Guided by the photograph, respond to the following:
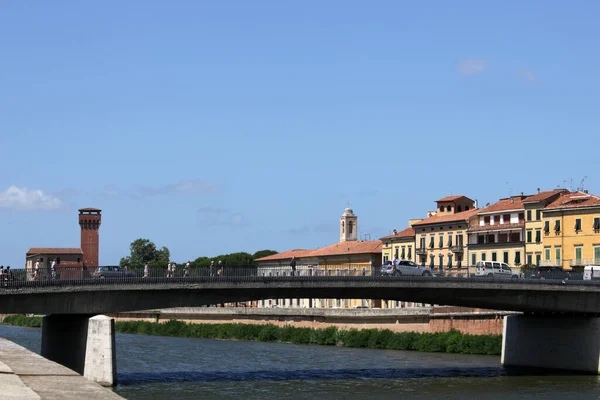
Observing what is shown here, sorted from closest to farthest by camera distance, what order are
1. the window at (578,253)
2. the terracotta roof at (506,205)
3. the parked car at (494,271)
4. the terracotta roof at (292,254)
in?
the parked car at (494,271), the window at (578,253), the terracotta roof at (506,205), the terracotta roof at (292,254)

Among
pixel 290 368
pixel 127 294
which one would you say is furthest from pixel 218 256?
pixel 127 294

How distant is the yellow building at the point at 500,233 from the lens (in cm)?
10644

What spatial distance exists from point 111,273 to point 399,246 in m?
A: 75.7

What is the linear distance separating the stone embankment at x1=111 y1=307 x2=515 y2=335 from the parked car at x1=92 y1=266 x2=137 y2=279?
3252 centimetres

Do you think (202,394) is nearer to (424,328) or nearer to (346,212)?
(424,328)

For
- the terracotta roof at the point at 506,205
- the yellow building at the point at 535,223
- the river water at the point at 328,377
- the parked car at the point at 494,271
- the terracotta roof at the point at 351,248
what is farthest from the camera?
the terracotta roof at the point at 351,248

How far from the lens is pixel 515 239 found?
351 feet

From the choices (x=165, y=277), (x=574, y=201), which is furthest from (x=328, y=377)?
(x=574, y=201)

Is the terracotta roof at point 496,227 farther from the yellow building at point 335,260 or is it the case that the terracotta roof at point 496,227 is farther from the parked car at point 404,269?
the parked car at point 404,269

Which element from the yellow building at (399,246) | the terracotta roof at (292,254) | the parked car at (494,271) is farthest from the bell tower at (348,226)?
the parked car at (494,271)

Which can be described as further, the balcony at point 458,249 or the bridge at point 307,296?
the balcony at point 458,249

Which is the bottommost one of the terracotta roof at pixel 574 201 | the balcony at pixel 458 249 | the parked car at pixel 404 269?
the parked car at pixel 404 269

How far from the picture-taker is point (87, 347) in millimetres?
48500

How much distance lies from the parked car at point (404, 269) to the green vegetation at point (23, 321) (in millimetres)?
72350
